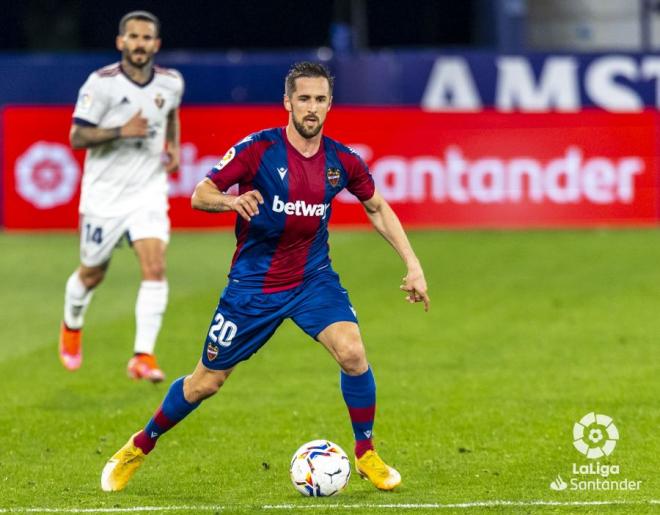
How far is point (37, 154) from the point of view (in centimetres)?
2125

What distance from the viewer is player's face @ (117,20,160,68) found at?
11.0 metres

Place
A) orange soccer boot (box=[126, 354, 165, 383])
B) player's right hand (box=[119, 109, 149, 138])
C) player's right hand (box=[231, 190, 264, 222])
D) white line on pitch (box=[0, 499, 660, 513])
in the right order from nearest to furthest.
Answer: player's right hand (box=[231, 190, 264, 222]) < white line on pitch (box=[0, 499, 660, 513]) < orange soccer boot (box=[126, 354, 165, 383]) < player's right hand (box=[119, 109, 149, 138])

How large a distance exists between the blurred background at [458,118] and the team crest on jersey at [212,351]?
13246 mm

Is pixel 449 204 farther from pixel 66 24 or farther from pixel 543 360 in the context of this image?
pixel 66 24

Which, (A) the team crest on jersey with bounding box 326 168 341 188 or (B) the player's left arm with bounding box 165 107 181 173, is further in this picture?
(B) the player's left arm with bounding box 165 107 181 173

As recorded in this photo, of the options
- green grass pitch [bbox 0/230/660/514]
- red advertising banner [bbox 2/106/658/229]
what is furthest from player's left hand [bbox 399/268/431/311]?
red advertising banner [bbox 2/106/658/229]

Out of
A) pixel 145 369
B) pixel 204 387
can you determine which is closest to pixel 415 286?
pixel 204 387

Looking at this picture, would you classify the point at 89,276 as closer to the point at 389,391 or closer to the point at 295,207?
the point at 389,391

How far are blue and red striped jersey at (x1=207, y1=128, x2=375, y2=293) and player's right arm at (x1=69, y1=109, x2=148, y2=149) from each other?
3.16 meters

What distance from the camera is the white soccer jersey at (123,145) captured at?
11.3m

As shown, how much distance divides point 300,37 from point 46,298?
57.3 ft

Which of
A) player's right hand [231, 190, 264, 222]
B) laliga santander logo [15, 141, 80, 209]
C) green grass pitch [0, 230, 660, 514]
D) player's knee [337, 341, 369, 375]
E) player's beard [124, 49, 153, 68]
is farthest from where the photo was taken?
laliga santander logo [15, 141, 80, 209]

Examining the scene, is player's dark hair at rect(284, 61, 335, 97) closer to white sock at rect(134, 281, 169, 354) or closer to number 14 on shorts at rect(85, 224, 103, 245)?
white sock at rect(134, 281, 169, 354)

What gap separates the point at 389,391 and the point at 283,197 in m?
3.41
